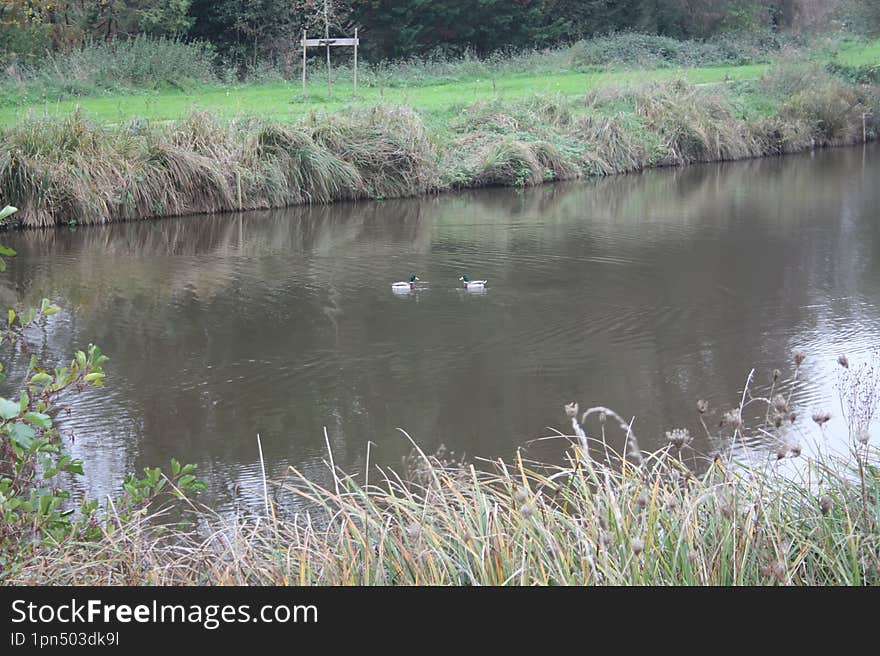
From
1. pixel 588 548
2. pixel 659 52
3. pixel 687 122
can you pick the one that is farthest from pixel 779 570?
pixel 659 52

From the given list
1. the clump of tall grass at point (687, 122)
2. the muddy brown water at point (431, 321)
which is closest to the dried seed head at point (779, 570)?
the muddy brown water at point (431, 321)

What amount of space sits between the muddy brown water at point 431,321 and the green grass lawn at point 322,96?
4.23 metres

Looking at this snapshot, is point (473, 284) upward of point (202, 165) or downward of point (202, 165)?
downward

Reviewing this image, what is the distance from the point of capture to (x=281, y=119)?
Result: 18672 millimetres

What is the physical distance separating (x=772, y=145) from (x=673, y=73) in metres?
5.64

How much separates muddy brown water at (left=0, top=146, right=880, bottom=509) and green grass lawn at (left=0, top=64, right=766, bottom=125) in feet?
13.9

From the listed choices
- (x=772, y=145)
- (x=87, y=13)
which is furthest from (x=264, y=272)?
(x=87, y=13)

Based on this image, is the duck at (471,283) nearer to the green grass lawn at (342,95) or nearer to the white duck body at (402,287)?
the white duck body at (402,287)

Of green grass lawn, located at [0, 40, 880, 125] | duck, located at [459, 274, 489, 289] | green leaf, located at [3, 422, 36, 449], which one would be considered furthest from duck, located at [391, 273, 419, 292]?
green leaf, located at [3, 422, 36, 449]

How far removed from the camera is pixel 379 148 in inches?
691

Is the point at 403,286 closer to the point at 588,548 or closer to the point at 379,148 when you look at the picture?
the point at 379,148

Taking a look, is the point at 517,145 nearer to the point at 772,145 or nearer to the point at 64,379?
the point at 772,145

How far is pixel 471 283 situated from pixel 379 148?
6857 mm

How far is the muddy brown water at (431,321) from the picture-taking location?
291 inches
